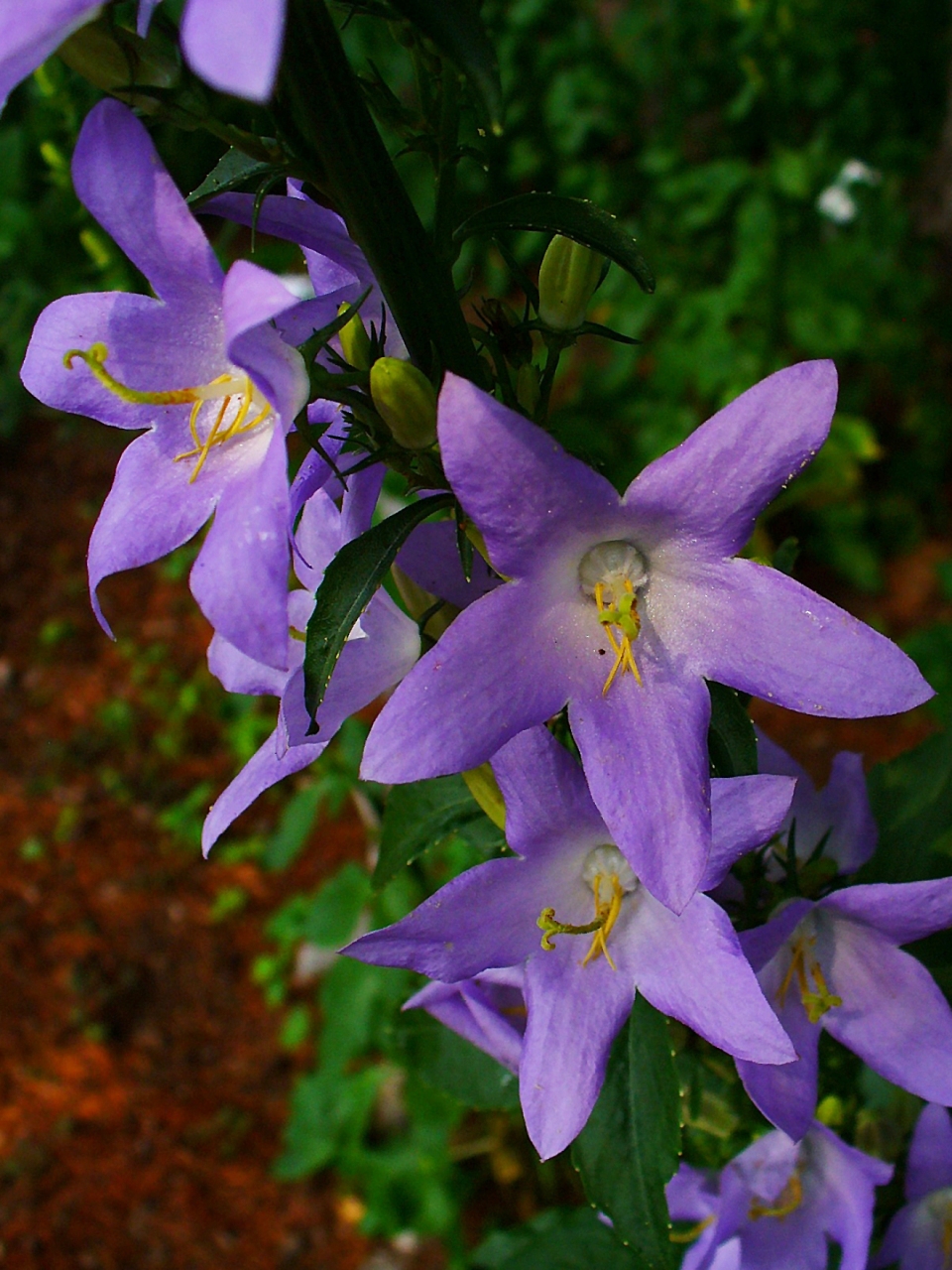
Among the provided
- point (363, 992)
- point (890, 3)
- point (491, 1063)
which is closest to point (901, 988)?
point (491, 1063)

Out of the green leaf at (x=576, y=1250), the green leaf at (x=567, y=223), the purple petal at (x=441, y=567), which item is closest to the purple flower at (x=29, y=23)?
the green leaf at (x=567, y=223)

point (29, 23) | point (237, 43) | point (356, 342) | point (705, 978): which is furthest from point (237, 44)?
point (705, 978)

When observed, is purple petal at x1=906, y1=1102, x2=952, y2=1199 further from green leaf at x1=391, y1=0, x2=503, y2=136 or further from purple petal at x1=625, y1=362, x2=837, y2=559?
green leaf at x1=391, y1=0, x2=503, y2=136

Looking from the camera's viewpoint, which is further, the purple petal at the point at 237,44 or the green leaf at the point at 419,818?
the green leaf at the point at 419,818

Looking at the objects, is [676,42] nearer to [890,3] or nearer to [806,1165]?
[890,3]

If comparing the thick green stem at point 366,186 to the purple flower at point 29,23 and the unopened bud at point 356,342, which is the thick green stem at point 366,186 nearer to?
the unopened bud at point 356,342

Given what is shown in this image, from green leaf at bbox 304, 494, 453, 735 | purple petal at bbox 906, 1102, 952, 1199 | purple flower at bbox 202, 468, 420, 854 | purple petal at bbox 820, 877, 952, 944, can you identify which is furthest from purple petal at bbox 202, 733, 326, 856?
purple petal at bbox 906, 1102, 952, 1199
